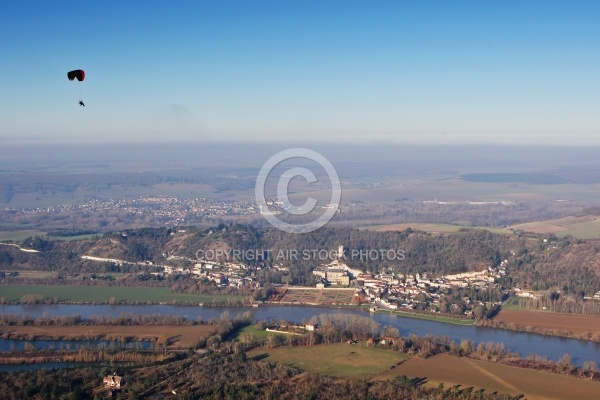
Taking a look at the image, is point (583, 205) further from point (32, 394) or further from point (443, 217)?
point (32, 394)

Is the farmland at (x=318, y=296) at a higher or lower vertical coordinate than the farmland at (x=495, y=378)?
lower

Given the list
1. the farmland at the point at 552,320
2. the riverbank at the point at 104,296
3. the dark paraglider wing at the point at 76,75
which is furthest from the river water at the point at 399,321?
the dark paraglider wing at the point at 76,75

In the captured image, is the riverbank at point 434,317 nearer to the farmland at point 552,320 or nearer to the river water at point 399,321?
the river water at point 399,321

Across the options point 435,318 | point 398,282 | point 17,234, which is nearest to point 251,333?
point 435,318

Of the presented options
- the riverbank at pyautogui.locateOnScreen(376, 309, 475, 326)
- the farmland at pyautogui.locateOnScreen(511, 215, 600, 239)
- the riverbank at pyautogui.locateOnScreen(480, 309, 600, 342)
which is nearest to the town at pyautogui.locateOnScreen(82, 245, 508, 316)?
the riverbank at pyautogui.locateOnScreen(376, 309, 475, 326)

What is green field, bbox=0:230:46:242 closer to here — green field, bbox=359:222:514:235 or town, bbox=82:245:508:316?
town, bbox=82:245:508:316

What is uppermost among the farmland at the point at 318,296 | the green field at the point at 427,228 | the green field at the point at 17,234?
the green field at the point at 427,228

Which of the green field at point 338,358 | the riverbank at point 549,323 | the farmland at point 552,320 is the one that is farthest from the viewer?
the farmland at point 552,320
